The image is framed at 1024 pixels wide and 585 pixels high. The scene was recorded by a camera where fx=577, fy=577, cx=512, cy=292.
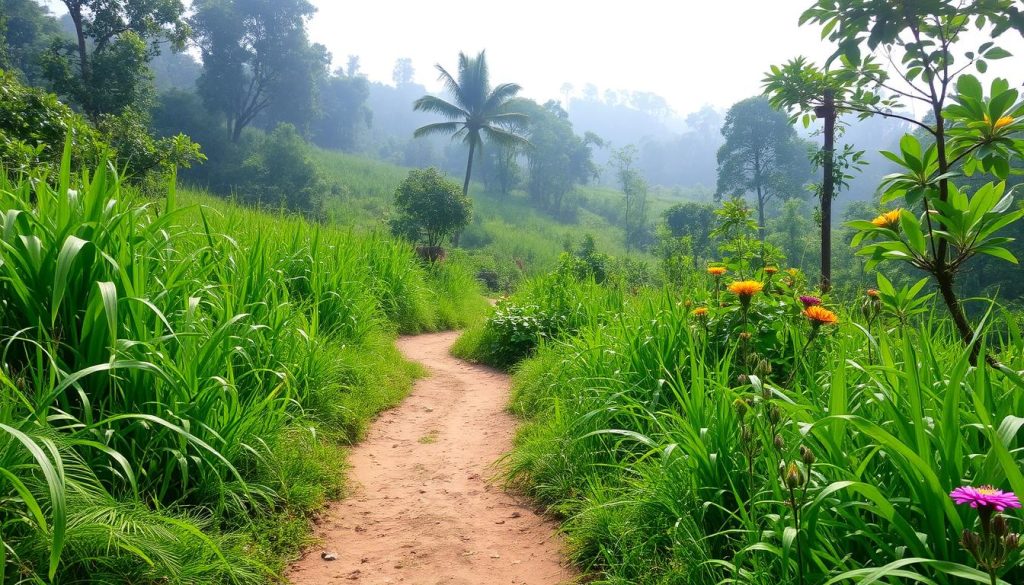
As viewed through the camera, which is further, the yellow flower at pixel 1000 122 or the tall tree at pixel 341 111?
the tall tree at pixel 341 111

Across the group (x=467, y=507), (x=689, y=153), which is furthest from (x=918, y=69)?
(x=689, y=153)

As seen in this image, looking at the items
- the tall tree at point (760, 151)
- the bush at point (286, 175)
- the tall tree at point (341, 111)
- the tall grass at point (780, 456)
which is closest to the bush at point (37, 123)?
the tall grass at point (780, 456)

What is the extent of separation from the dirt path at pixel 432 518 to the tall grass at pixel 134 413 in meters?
0.20

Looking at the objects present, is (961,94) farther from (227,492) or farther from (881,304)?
(227,492)

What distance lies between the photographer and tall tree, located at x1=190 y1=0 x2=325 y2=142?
35625 mm

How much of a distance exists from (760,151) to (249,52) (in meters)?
33.4

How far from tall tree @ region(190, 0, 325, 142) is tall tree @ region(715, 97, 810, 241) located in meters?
28.8

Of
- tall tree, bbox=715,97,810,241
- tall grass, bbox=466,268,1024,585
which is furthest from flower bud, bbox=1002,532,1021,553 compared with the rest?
tall tree, bbox=715,97,810,241

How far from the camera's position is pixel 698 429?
7.75 feet

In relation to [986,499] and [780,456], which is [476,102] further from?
[986,499]

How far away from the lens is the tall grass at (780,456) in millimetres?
1442

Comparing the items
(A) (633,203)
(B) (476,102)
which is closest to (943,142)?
(B) (476,102)

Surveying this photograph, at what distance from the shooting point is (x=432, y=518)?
295 centimetres

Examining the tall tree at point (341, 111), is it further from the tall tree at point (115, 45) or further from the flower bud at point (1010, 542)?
the flower bud at point (1010, 542)
